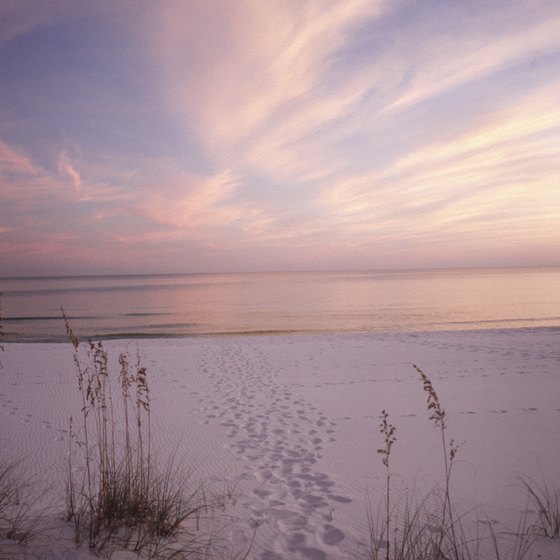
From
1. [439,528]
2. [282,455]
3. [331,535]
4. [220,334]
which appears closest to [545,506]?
[439,528]

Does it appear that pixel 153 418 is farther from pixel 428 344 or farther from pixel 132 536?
pixel 428 344

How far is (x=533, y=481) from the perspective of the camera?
4.61 meters

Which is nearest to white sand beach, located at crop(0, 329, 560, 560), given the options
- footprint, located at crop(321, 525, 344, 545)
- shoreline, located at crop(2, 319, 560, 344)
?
footprint, located at crop(321, 525, 344, 545)

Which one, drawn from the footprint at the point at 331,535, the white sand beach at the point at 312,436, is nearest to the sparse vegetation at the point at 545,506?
the white sand beach at the point at 312,436

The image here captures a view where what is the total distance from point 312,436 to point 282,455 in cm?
90

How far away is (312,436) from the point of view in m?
6.24

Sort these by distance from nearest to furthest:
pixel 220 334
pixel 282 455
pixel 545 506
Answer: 1. pixel 545 506
2. pixel 282 455
3. pixel 220 334

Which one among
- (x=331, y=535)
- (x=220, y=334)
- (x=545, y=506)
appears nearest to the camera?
(x=331, y=535)

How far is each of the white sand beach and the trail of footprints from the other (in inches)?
0.8

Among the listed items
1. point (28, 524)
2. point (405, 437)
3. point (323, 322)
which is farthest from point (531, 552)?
point (323, 322)

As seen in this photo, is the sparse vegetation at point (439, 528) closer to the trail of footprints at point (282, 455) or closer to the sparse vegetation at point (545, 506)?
the sparse vegetation at point (545, 506)

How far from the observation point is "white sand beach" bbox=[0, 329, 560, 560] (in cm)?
367

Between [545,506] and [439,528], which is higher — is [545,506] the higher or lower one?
the lower one

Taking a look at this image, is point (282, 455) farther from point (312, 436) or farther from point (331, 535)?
point (331, 535)
